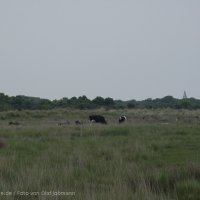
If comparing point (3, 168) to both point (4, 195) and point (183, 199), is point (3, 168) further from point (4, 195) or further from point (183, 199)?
point (183, 199)

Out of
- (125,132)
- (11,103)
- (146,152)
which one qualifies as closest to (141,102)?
(11,103)

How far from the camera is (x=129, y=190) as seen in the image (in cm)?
786

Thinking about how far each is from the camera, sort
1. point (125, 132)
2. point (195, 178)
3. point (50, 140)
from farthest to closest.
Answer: point (125, 132)
point (50, 140)
point (195, 178)

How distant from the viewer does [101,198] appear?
7.22m

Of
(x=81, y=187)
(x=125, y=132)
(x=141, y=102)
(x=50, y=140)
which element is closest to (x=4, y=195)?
(x=81, y=187)

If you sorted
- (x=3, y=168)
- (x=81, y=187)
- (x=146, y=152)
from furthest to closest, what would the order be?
(x=146, y=152) < (x=3, y=168) < (x=81, y=187)

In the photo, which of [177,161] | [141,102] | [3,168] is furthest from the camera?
[141,102]

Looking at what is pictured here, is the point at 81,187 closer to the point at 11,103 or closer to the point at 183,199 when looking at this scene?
the point at 183,199

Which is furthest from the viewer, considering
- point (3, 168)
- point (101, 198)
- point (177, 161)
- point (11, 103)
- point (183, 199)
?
point (11, 103)

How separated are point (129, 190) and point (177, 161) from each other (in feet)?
16.0

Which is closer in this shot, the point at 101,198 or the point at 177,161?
the point at 101,198

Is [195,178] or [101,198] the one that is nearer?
[101,198]

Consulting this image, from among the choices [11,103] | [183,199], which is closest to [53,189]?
[183,199]

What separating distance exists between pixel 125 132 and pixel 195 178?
11.6 metres
